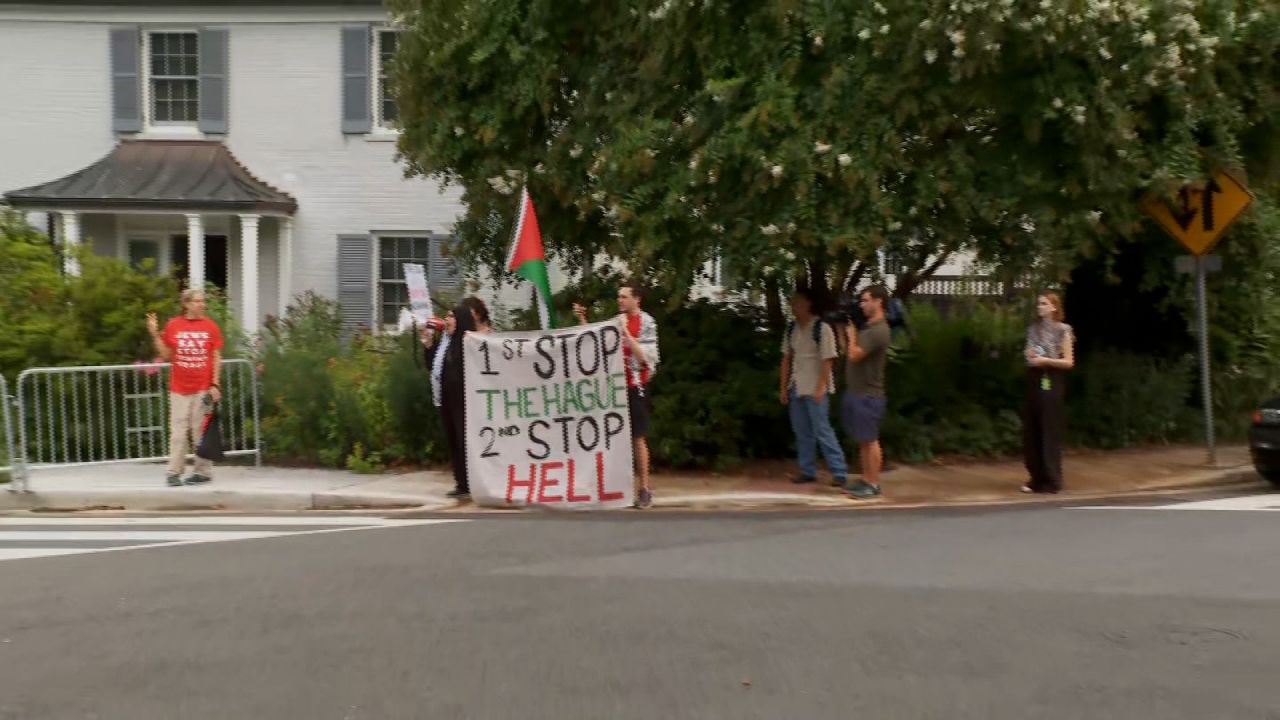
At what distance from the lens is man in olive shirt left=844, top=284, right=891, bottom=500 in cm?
1114

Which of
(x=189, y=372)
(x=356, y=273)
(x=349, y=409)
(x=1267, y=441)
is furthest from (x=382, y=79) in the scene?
(x=1267, y=441)

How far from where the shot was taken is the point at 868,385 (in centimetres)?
1131

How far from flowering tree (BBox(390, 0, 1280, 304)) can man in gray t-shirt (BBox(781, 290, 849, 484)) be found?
0.54 metres

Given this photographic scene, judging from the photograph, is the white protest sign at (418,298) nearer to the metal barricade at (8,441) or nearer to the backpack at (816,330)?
the backpack at (816,330)

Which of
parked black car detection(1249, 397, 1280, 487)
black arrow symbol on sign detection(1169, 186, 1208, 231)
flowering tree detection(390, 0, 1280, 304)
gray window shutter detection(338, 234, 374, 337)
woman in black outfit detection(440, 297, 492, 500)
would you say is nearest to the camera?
flowering tree detection(390, 0, 1280, 304)

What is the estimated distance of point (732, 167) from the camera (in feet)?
35.7

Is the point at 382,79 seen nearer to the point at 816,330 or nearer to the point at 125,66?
the point at 125,66

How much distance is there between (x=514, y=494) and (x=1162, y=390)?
26.6 feet

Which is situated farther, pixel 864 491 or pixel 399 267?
pixel 399 267

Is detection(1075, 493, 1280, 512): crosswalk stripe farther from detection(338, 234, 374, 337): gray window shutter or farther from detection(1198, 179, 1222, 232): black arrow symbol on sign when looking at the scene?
detection(338, 234, 374, 337): gray window shutter

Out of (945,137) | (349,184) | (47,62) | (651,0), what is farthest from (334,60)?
(945,137)

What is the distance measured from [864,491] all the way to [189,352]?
621cm

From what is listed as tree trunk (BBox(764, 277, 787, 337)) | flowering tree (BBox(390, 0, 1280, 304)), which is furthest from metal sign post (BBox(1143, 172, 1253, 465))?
tree trunk (BBox(764, 277, 787, 337))

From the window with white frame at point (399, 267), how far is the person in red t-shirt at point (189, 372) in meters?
9.04
